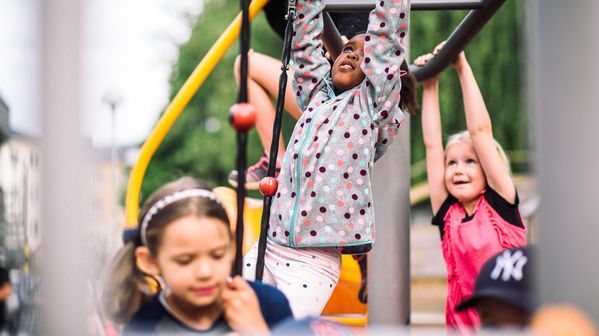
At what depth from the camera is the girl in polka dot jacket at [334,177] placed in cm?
155

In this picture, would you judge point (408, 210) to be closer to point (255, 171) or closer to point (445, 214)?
point (445, 214)

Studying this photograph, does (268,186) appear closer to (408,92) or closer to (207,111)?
(408,92)

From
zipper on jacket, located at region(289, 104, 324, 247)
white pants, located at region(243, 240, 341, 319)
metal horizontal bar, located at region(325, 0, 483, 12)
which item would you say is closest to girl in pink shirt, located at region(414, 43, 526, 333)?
metal horizontal bar, located at region(325, 0, 483, 12)

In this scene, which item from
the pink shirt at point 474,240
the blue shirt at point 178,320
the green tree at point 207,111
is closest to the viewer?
the blue shirt at point 178,320

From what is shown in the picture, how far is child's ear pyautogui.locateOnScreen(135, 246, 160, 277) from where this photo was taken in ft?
3.82

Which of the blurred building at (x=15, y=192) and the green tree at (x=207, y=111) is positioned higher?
the green tree at (x=207, y=111)

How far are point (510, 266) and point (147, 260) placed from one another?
1.79 feet

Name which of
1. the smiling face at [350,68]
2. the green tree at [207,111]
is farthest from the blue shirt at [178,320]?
the green tree at [207,111]

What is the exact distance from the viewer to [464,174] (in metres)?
2.11

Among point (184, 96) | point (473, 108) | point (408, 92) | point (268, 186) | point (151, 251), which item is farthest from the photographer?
point (184, 96)

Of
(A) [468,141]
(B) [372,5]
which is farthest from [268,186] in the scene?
(A) [468,141]

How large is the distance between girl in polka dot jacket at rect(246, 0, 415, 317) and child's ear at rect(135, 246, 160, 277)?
1.34ft

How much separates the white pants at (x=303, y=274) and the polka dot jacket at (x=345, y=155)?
4 cm

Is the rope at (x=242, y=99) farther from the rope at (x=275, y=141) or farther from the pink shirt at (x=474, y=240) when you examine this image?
the pink shirt at (x=474, y=240)
